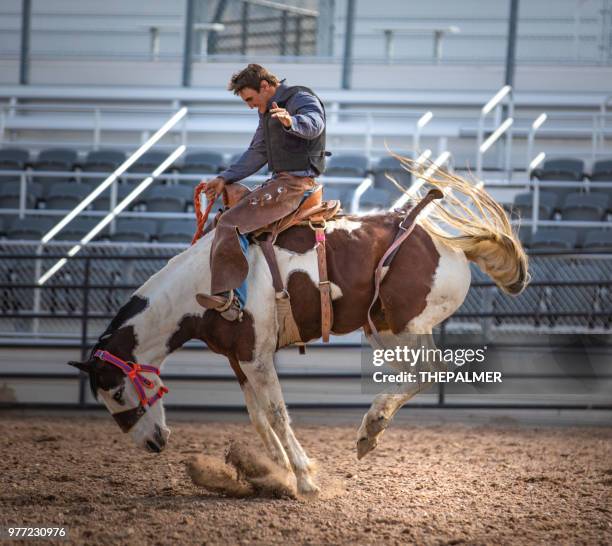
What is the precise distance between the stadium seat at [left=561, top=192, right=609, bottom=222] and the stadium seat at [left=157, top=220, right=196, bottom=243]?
415 centimetres

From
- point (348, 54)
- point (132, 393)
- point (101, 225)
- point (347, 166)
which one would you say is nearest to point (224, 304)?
point (132, 393)

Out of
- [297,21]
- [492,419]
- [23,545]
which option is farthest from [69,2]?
[23,545]

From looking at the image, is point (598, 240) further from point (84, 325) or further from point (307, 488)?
point (307, 488)

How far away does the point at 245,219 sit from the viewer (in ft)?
14.5

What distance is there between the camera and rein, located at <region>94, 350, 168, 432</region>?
175 inches

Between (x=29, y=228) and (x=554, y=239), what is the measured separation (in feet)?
18.3

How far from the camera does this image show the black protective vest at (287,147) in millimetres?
4555

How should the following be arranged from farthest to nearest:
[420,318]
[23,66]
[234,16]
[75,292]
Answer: [234,16] < [23,66] < [75,292] < [420,318]

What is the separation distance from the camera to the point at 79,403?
7758 millimetres

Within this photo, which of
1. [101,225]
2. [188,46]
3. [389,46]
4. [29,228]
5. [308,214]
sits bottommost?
[29,228]

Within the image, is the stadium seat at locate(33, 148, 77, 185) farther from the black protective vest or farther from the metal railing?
Result: the black protective vest

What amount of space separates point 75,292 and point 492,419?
3.74 m

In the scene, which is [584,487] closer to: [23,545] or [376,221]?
[376,221]

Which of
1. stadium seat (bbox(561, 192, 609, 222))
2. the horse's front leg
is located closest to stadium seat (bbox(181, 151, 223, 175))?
stadium seat (bbox(561, 192, 609, 222))
